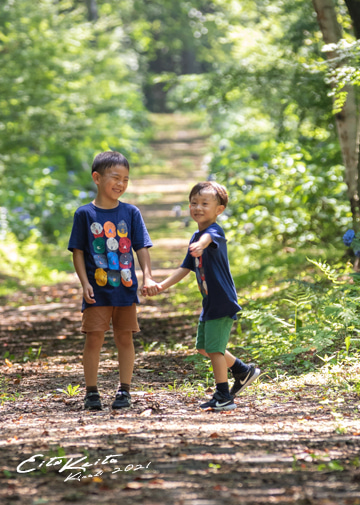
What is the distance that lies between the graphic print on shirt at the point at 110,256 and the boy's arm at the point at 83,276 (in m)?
0.07

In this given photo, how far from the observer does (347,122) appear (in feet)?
24.4

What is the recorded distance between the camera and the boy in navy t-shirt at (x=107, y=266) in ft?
13.8

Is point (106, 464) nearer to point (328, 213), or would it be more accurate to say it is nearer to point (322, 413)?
point (322, 413)

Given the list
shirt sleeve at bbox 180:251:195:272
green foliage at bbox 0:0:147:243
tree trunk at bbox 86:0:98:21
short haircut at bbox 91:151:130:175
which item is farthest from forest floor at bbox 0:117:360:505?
tree trunk at bbox 86:0:98:21

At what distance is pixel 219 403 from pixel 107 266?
42.7 inches

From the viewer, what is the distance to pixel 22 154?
15.1 metres

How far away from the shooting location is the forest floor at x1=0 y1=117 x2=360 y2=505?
8.86 feet

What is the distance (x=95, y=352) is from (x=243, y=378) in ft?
3.21

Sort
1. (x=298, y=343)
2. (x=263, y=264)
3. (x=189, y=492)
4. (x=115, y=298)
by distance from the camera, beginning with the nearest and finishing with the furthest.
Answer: (x=189, y=492) → (x=115, y=298) → (x=298, y=343) → (x=263, y=264)

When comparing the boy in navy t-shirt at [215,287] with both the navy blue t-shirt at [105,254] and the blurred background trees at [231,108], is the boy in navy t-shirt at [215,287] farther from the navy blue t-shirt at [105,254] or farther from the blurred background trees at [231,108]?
the blurred background trees at [231,108]

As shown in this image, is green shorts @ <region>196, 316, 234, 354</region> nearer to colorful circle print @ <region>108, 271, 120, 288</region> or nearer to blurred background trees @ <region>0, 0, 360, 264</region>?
colorful circle print @ <region>108, 271, 120, 288</region>

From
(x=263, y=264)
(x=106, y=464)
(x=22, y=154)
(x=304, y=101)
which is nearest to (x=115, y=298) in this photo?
(x=106, y=464)

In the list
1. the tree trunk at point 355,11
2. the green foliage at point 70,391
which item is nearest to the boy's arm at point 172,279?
the green foliage at point 70,391

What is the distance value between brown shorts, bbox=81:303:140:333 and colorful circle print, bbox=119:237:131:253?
→ 1.17 feet
